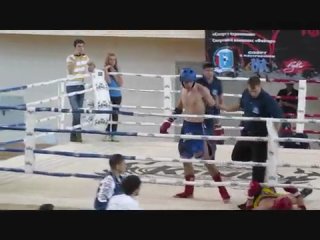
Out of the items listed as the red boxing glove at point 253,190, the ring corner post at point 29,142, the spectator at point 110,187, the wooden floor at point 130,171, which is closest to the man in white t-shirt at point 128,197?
the spectator at point 110,187

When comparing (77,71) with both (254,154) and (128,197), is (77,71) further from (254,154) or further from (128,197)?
(128,197)

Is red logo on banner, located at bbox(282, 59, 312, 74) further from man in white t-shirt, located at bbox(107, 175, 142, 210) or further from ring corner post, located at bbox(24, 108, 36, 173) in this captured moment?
man in white t-shirt, located at bbox(107, 175, 142, 210)

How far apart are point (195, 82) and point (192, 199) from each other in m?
1.29

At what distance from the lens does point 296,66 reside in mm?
13211

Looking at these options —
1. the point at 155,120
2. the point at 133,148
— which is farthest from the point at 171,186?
the point at 155,120

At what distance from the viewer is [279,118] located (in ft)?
25.4

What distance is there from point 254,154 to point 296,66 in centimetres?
563

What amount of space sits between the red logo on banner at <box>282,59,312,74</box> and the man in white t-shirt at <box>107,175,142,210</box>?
769 centimetres

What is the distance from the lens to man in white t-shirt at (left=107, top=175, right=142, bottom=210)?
603 cm

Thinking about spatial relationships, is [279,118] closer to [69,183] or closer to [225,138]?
[225,138]

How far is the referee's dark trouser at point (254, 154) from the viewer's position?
7852 millimetres

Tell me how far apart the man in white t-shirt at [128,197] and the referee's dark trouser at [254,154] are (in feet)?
6.97

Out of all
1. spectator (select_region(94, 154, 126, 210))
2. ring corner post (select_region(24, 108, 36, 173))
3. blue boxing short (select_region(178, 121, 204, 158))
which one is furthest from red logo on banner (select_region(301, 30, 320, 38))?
spectator (select_region(94, 154, 126, 210))

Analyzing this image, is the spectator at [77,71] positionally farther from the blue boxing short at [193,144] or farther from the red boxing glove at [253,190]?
the red boxing glove at [253,190]
